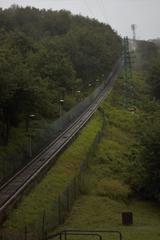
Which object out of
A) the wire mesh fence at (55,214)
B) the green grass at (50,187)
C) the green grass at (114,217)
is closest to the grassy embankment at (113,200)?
the green grass at (114,217)

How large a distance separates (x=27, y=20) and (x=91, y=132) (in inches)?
4201

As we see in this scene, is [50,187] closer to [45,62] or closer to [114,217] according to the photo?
[114,217]

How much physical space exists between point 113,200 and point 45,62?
187 ft

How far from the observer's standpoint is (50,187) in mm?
51375

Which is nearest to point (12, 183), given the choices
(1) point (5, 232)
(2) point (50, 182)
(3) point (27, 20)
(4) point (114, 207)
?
(2) point (50, 182)

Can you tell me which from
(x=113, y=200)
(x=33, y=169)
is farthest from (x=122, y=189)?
(x=33, y=169)

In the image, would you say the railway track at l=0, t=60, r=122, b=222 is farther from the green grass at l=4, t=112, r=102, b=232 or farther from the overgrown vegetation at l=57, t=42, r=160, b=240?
the overgrown vegetation at l=57, t=42, r=160, b=240

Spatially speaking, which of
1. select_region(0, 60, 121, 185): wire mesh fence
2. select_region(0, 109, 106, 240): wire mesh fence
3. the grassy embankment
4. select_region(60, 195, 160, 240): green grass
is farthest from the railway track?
select_region(60, 195, 160, 240): green grass

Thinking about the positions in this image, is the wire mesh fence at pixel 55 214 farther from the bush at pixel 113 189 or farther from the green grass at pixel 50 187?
the bush at pixel 113 189

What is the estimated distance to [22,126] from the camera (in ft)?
249

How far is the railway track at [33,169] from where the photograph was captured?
45.2 metres

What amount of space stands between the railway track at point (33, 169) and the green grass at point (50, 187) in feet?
2.43

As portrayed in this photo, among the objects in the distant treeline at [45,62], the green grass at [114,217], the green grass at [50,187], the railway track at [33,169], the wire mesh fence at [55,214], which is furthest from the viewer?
the distant treeline at [45,62]

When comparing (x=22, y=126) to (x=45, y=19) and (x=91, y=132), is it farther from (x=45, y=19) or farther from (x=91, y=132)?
(x=45, y=19)
